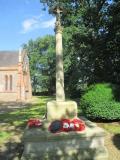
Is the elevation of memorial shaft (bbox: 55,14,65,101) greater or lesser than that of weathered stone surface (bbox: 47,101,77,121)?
greater

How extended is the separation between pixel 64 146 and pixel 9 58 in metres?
54.0

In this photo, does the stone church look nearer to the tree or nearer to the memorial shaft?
the tree

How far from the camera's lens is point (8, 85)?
63.3m

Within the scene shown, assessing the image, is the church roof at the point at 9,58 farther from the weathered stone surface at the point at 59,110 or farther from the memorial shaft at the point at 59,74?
the weathered stone surface at the point at 59,110

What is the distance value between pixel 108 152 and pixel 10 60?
174 feet

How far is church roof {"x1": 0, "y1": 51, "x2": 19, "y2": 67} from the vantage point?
63.3 metres

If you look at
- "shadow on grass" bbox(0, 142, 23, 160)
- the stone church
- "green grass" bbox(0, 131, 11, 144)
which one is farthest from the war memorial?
the stone church

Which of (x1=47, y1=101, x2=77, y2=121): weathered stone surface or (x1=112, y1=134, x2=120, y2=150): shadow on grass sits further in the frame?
(x1=47, y1=101, x2=77, y2=121): weathered stone surface

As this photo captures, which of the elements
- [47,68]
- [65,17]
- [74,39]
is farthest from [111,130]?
[47,68]

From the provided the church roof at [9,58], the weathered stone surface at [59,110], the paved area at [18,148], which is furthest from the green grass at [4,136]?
the church roof at [9,58]

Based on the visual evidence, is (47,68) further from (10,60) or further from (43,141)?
(43,141)

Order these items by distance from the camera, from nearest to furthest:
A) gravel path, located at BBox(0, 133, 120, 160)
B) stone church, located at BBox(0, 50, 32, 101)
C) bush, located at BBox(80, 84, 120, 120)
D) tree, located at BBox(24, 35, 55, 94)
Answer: gravel path, located at BBox(0, 133, 120, 160)
bush, located at BBox(80, 84, 120, 120)
stone church, located at BBox(0, 50, 32, 101)
tree, located at BBox(24, 35, 55, 94)

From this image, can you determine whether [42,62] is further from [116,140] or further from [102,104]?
[116,140]

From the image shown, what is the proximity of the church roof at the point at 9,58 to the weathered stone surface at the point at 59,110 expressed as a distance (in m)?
49.5
